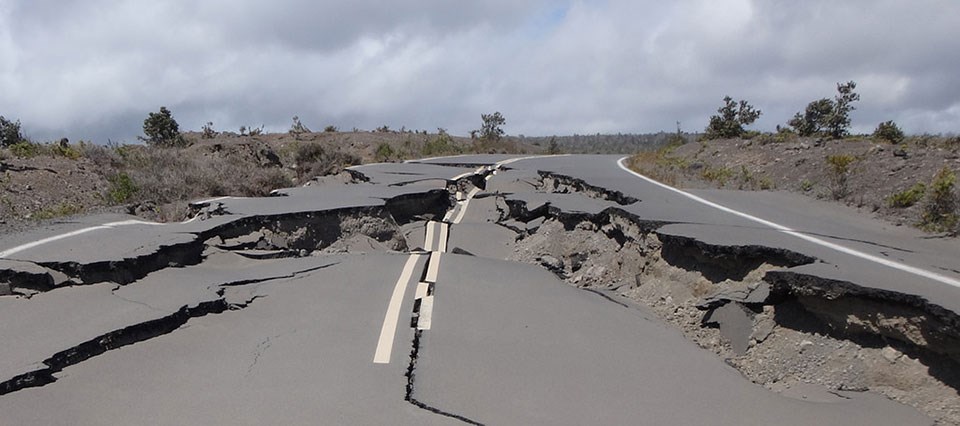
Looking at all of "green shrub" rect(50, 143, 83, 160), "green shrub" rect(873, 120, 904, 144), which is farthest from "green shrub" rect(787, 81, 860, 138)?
"green shrub" rect(50, 143, 83, 160)

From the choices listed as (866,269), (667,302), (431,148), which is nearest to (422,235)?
(667,302)

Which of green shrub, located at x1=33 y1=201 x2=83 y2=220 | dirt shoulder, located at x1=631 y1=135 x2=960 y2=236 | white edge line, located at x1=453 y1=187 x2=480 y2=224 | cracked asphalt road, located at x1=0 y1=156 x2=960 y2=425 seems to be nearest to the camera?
cracked asphalt road, located at x1=0 y1=156 x2=960 y2=425

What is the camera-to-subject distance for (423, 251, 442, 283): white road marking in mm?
7138

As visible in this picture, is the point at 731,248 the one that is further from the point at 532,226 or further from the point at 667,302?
the point at 532,226

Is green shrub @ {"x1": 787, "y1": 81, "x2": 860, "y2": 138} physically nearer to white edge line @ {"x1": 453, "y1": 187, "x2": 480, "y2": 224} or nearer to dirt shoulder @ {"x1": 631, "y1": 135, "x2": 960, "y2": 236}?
dirt shoulder @ {"x1": 631, "y1": 135, "x2": 960, "y2": 236}

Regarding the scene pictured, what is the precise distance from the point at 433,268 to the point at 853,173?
10404mm

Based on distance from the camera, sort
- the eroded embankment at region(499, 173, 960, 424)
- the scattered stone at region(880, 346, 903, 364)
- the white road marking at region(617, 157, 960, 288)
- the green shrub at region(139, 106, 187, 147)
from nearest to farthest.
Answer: the eroded embankment at region(499, 173, 960, 424) < the scattered stone at region(880, 346, 903, 364) < the white road marking at region(617, 157, 960, 288) < the green shrub at region(139, 106, 187, 147)

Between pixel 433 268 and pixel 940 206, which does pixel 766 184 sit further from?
pixel 433 268

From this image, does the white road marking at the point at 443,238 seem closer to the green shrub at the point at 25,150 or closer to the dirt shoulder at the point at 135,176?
the dirt shoulder at the point at 135,176

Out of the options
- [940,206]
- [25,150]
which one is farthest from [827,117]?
[25,150]

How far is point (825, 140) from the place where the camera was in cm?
1852

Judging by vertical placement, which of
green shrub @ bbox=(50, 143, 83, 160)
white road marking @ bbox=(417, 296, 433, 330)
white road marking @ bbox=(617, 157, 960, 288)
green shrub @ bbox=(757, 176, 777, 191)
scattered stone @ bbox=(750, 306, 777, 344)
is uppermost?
green shrub @ bbox=(50, 143, 83, 160)

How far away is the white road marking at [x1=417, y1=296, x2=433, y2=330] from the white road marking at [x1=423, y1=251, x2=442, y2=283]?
2.38ft

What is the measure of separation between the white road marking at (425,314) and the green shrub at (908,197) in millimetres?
8804
